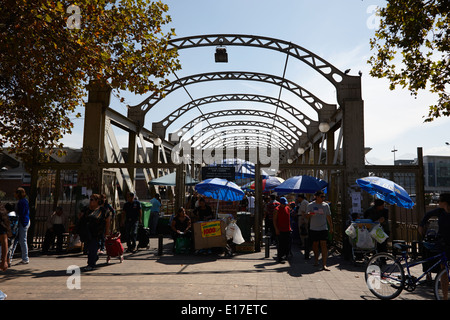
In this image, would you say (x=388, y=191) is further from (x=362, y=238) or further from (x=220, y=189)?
(x=220, y=189)

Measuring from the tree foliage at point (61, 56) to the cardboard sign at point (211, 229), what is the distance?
4125 mm

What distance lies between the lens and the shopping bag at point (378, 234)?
323 inches

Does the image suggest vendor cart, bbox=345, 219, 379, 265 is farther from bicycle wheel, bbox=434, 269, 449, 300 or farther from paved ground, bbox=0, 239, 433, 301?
bicycle wheel, bbox=434, 269, 449, 300

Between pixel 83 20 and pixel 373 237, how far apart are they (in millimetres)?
8491

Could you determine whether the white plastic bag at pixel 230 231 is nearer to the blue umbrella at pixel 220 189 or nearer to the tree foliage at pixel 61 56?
the blue umbrella at pixel 220 189

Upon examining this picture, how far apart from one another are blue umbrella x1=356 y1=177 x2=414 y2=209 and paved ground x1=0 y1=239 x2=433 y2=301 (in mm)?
2057

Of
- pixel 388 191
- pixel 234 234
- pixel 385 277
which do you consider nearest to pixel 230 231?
pixel 234 234

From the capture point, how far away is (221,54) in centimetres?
1290

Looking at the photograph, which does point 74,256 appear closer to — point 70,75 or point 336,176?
point 70,75

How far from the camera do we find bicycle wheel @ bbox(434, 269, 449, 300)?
5.00m

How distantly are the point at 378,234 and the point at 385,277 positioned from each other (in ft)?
8.85

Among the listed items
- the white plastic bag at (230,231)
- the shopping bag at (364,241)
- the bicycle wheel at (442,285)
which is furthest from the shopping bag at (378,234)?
the white plastic bag at (230,231)

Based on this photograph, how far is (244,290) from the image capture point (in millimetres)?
6016
